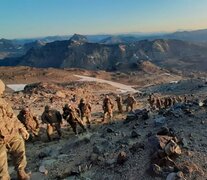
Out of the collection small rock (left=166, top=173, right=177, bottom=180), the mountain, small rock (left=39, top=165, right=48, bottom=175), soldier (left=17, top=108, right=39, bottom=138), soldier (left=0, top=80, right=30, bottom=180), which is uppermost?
soldier (left=0, top=80, right=30, bottom=180)

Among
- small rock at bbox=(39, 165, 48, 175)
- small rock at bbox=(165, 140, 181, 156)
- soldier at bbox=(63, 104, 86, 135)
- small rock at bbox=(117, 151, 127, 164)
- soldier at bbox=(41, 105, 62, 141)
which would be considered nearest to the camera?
small rock at bbox=(165, 140, 181, 156)

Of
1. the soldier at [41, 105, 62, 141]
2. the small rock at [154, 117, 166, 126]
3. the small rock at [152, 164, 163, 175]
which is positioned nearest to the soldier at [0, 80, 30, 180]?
the small rock at [152, 164, 163, 175]

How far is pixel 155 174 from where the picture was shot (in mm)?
8109

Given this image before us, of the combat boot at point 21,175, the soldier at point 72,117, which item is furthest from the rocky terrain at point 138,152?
the soldier at point 72,117

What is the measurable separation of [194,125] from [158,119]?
59.9 inches

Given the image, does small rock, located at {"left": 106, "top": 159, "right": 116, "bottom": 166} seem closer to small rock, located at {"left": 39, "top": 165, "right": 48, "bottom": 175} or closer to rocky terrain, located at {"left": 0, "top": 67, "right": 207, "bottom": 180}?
rocky terrain, located at {"left": 0, "top": 67, "right": 207, "bottom": 180}

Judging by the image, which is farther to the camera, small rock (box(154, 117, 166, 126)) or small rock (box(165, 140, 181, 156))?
small rock (box(154, 117, 166, 126))

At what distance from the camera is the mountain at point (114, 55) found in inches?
Answer: 5733

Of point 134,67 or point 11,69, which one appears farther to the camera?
point 134,67

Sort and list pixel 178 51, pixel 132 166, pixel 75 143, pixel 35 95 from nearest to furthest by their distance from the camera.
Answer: pixel 132 166
pixel 75 143
pixel 35 95
pixel 178 51

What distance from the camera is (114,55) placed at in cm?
15288

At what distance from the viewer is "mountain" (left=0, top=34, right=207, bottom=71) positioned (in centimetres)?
14562

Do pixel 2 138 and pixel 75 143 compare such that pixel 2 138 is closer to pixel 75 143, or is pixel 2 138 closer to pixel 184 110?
pixel 75 143

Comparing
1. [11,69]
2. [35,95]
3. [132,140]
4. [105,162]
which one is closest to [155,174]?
[105,162]
